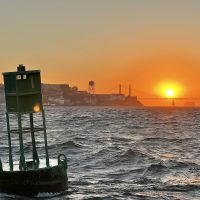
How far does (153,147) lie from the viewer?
47.6 metres

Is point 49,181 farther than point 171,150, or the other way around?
point 171,150

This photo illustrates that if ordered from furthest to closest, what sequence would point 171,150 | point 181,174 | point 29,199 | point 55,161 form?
point 171,150, point 181,174, point 55,161, point 29,199

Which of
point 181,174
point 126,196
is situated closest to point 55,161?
point 126,196

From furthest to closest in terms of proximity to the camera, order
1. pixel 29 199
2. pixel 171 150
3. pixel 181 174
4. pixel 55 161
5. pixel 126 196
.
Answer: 1. pixel 171 150
2. pixel 181 174
3. pixel 55 161
4. pixel 126 196
5. pixel 29 199

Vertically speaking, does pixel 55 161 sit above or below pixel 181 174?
above

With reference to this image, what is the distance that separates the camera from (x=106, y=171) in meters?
30.6

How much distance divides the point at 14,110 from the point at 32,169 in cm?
270

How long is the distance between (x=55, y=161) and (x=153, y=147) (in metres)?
24.4

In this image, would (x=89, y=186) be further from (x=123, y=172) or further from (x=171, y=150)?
(x=171, y=150)

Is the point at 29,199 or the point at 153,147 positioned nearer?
the point at 29,199

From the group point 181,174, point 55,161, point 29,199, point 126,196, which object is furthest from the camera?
point 181,174

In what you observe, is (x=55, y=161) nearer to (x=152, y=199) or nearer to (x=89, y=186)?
(x=89, y=186)

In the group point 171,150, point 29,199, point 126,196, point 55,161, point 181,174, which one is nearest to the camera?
Result: point 29,199

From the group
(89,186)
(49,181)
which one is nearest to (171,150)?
(89,186)
